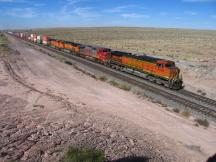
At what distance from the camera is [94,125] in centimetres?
1753

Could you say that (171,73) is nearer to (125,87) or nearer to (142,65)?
(125,87)

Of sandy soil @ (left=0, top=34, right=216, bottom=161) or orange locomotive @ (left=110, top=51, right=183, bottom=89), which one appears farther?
orange locomotive @ (left=110, top=51, right=183, bottom=89)

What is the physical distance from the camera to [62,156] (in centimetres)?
1251

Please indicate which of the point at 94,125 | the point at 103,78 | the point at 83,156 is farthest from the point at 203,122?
the point at 103,78

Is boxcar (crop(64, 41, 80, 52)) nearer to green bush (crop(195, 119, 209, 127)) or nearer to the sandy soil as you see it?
the sandy soil

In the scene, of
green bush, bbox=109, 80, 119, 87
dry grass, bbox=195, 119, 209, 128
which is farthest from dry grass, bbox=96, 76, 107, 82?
dry grass, bbox=195, 119, 209, 128

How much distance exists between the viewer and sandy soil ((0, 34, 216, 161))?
14078 mm

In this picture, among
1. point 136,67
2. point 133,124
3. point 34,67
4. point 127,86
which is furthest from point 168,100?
point 34,67

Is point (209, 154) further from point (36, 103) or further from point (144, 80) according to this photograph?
point (144, 80)

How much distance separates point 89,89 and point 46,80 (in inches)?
247

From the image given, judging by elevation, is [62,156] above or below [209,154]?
above

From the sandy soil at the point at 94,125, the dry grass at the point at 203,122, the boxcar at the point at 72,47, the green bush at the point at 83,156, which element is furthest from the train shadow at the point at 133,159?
the boxcar at the point at 72,47

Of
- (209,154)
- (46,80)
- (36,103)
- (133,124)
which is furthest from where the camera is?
(46,80)

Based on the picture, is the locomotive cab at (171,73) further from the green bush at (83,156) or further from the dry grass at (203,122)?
the green bush at (83,156)
